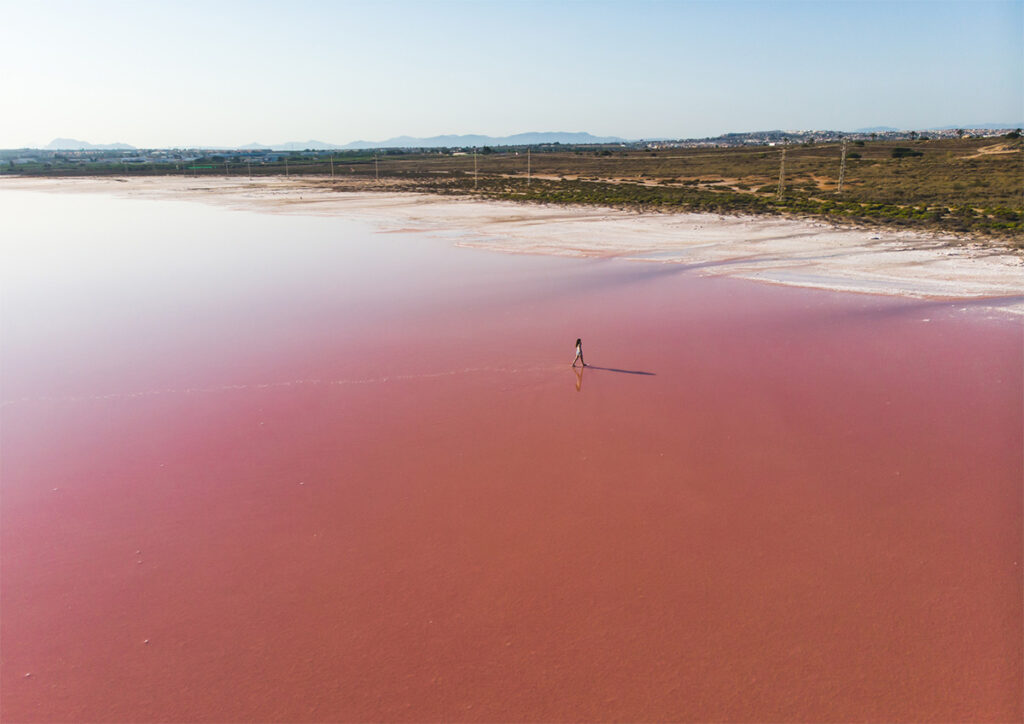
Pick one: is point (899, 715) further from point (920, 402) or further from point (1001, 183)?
point (1001, 183)

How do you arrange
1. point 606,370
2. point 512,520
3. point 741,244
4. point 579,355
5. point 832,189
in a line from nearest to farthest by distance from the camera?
1. point 512,520
2. point 579,355
3. point 606,370
4. point 741,244
5. point 832,189

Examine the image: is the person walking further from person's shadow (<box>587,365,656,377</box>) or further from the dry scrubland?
the dry scrubland

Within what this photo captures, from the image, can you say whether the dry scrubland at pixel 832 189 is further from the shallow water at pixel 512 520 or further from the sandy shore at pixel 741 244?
the shallow water at pixel 512 520

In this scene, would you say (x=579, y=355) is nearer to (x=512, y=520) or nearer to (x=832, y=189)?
(x=512, y=520)

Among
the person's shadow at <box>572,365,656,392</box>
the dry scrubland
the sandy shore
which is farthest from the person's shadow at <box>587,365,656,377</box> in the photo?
the dry scrubland

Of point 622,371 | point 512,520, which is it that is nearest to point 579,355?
point 622,371

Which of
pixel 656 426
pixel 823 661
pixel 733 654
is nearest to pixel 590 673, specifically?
pixel 733 654

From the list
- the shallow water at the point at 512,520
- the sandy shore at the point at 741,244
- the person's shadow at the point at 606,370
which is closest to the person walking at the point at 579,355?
the person's shadow at the point at 606,370
